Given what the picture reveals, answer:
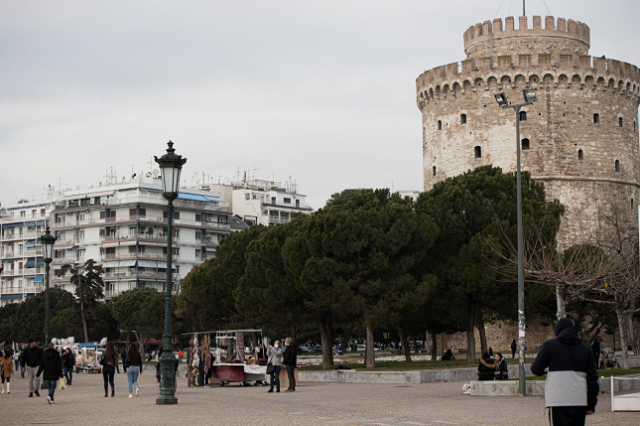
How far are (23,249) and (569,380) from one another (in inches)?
4312

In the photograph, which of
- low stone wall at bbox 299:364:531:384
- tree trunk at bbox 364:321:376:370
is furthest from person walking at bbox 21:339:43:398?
tree trunk at bbox 364:321:376:370

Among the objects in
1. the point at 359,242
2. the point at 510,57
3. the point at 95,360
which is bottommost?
the point at 95,360

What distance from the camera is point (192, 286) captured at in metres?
46.8

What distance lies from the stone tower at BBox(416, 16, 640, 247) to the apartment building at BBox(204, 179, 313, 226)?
5594cm

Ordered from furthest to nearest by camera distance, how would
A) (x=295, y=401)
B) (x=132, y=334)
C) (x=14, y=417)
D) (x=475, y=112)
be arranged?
(x=132, y=334), (x=475, y=112), (x=295, y=401), (x=14, y=417)

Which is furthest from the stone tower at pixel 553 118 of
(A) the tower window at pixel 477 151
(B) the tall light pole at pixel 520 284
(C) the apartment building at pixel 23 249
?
(C) the apartment building at pixel 23 249

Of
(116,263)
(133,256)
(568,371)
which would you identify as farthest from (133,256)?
(568,371)

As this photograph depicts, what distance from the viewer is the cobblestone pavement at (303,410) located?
12.7 meters

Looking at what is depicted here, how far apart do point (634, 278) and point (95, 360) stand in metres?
28.4

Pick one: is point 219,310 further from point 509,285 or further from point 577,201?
point 577,201

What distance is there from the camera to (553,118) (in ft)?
156

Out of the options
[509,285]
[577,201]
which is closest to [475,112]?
[577,201]

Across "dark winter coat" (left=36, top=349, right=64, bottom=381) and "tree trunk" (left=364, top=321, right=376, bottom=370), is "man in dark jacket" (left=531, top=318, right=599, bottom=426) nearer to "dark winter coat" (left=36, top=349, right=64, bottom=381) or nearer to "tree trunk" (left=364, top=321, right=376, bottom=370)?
"dark winter coat" (left=36, top=349, right=64, bottom=381)

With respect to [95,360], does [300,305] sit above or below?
above
